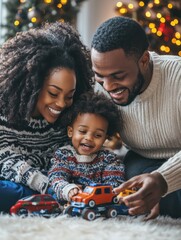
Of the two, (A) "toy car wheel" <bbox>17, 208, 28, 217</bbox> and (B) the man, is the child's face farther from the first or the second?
(A) "toy car wheel" <bbox>17, 208, 28, 217</bbox>

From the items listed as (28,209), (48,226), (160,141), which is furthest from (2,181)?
(160,141)

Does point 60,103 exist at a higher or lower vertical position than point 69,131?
higher

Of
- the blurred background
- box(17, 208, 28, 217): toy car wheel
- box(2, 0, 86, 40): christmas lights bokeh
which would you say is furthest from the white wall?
box(17, 208, 28, 217): toy car wheel

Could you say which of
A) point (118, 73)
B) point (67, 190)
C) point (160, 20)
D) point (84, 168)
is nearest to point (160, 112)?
point (118, 73)

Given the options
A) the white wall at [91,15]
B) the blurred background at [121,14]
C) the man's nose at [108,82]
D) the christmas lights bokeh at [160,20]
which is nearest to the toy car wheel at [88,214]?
the man's nose at [108,82]

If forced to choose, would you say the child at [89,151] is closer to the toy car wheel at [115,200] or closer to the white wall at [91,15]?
the toy car wheel at [115,200]

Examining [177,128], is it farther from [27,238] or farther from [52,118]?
[27,238]

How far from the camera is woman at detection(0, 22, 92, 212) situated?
5.91ft

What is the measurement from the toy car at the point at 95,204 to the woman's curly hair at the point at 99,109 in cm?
34

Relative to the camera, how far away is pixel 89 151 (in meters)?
1.81

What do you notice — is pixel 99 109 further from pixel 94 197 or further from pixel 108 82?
pixel 94 197

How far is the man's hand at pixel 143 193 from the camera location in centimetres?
140

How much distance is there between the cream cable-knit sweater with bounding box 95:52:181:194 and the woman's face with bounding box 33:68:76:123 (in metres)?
0.23

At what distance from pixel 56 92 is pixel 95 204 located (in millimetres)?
469
